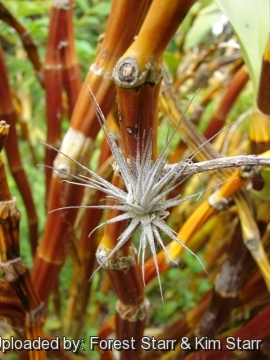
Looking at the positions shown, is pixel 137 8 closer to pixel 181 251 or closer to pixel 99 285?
pixel 181 251

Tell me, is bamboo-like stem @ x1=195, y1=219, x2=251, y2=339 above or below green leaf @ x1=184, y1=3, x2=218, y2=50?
below

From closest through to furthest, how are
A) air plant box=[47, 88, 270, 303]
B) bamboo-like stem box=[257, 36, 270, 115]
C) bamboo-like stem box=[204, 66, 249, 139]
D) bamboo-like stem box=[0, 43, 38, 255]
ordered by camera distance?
air plant box=[47, 88, 270, 303] < bamboo-like stem box=[257, 36, 270, 115] < bamboo-like stem box=[0, 43, 38, 255] < bamboo-like stem box=[204, 66, 249, 139]

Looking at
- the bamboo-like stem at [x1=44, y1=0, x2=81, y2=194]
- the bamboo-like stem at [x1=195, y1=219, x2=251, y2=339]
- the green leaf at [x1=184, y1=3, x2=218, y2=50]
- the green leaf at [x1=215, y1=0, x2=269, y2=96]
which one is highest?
the green leaf at [x1=184, y1=3, x2=218, y2=50]

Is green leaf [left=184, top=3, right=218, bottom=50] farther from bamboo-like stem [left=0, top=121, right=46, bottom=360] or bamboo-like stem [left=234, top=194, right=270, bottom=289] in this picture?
bamboo-like stem [left=0, top=121, right=46, bottom=360]

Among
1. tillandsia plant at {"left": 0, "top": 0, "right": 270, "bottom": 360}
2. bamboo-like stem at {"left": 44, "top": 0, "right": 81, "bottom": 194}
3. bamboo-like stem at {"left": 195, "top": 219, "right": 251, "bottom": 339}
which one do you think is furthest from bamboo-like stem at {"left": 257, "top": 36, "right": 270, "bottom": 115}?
bamboo-like stem at {"left": 44, "top": 0, "right": 81, "bottom": 194}

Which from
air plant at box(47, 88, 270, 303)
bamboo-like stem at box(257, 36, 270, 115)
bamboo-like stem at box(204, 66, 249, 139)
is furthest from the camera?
bamboo-like stem at box(204, 66, 249, 139)

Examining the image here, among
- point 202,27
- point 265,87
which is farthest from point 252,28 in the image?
point 202,27

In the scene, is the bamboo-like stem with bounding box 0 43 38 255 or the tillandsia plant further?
the bamboo-like stem with bounding box 0 43 38 255
